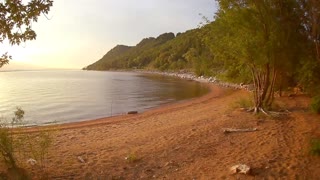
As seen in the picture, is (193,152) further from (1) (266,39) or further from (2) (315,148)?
(1) (266,39)

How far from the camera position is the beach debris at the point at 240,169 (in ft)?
30.6

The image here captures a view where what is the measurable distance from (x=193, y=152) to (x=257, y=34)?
724 centimetres

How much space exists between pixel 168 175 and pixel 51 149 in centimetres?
552

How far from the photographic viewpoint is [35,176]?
30.1 feet

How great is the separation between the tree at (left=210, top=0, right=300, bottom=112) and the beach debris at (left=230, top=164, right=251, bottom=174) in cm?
740

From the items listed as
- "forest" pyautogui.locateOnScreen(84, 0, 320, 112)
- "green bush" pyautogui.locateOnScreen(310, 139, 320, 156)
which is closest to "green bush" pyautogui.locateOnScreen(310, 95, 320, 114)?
"forest" pyautogui.locateOnScreen(84, 0, 320, 112)

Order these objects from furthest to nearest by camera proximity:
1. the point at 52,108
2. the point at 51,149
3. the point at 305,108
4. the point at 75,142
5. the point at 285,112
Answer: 1. the point at 52,108
2. the point at 305,108
3. the point at 285,112
4. the point at 75,142
5. the point at 51,149

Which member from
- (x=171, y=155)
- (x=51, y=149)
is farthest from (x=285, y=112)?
(x=51, y=149)

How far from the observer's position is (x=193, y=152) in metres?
11.6

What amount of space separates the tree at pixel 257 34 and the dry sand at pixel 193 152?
2.79 metres

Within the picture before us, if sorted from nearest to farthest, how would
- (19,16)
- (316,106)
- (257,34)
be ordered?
(19,16)
(257,34)
(316,106)

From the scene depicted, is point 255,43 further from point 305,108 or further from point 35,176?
point 35,176

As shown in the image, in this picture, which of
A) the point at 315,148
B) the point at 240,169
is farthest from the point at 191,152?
the point at 315,148

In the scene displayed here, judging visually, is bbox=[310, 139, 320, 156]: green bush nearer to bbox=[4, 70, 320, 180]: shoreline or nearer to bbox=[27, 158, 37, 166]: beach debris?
bbox=[4, 70, 320, 180]: shoreline
